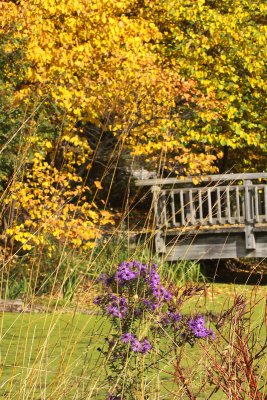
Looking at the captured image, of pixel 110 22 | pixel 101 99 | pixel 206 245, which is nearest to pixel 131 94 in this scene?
pixel 101 99

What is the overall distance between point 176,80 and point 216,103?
90.4 inches

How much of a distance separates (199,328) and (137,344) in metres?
0.31

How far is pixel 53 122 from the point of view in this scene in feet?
46.8

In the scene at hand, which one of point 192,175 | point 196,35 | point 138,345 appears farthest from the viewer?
point 196,35

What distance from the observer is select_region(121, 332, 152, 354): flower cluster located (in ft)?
14.6

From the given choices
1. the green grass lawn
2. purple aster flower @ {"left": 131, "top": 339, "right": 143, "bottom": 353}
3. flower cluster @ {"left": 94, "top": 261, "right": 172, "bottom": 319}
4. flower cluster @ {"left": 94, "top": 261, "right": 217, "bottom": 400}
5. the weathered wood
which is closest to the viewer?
the green grass lawn

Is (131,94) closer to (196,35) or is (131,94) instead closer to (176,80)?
(176,80)

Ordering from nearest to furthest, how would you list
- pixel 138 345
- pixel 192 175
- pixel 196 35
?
1. pixel 138 345
2. pixel 192 175
3. pixel 196 35

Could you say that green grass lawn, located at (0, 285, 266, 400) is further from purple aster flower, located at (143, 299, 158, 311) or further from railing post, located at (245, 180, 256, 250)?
railing post, located at (245, 180, 256, 250)

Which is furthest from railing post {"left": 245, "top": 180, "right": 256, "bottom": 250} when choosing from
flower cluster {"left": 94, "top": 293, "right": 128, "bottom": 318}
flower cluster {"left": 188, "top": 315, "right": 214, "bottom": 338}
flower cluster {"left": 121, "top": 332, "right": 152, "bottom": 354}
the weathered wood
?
flower cluster {"left": 121, "top": 332, "right": 152, "bottom": 354}

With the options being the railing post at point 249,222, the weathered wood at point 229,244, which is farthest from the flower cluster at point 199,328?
the weathered wood at point 229,244

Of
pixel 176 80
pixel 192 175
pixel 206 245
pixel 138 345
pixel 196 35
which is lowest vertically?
pixel 138 345

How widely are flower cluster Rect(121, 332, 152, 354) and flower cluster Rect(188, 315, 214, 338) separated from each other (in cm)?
22

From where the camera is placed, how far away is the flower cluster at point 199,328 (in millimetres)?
4508
